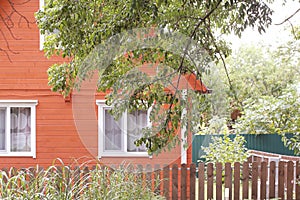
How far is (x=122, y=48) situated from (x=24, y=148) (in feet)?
15.0

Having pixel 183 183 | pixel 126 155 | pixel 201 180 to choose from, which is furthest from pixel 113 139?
pixel 201 180

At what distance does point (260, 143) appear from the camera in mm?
14250

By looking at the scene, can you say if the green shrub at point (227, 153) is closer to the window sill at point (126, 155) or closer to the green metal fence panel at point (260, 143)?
the green metal fence panel at point (260, 143)

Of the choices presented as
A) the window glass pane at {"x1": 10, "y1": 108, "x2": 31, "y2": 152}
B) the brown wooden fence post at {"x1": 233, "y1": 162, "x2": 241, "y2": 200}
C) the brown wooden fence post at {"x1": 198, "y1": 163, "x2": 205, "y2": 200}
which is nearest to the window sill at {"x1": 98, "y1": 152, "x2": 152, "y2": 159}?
the window glass pane at {"x1": 10, "y1": 108, "x2": 31, "y2": 152}

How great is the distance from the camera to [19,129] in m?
9.91

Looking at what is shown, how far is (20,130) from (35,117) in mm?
366

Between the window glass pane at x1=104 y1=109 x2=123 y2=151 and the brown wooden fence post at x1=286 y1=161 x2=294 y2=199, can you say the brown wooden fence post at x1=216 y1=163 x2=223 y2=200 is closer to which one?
the brown wooden fence post at x1=286 y1=161 x2=294 y2=199

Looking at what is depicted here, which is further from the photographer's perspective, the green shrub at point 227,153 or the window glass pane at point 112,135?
the green shrub at point 227,153

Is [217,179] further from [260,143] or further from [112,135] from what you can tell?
[260,143]

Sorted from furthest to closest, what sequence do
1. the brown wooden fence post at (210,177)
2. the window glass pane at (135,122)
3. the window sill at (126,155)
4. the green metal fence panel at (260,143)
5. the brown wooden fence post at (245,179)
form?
the green metal fence panel at (260,143)
the window sill at (126,155)
the window glass pane at (135,122)
the brown wooden fence post at (245,179)
the brown wooden fence post at (210,177)

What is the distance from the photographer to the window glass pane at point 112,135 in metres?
9.67

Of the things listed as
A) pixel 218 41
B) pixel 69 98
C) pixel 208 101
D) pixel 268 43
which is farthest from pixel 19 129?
pixel 268 43

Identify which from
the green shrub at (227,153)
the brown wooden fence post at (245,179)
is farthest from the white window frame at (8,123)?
the green shrub at (227,153)

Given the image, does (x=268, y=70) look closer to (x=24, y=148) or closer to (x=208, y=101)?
(x=24, y=148)
